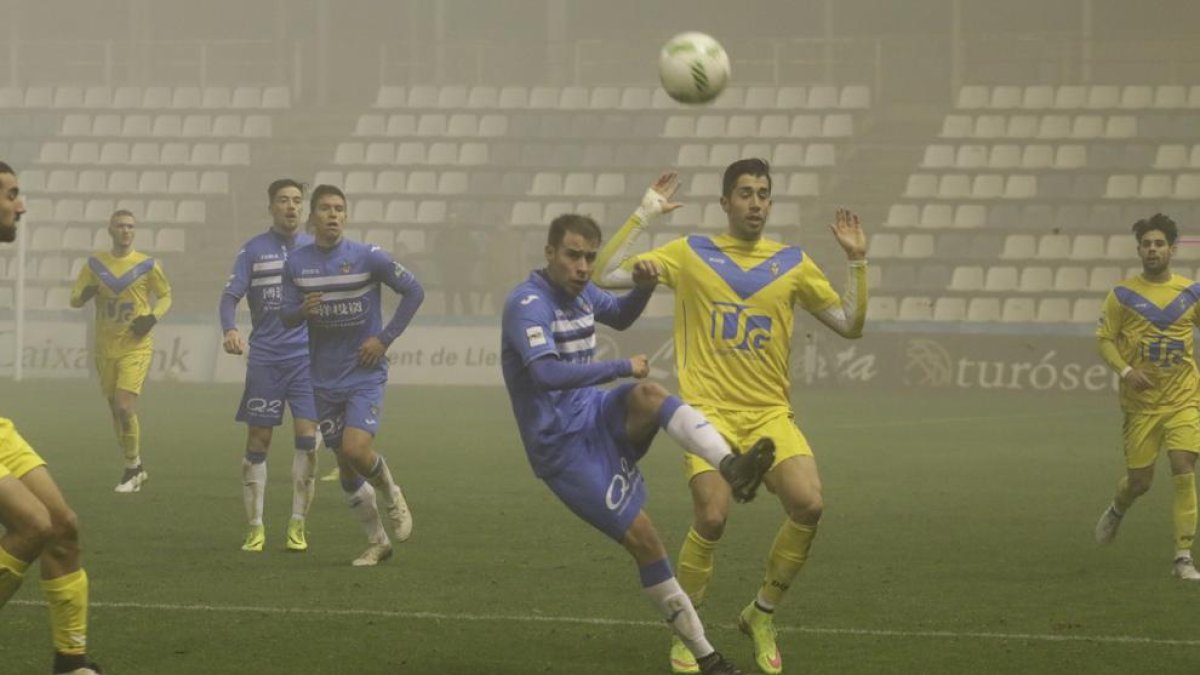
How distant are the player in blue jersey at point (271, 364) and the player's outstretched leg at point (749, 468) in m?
5.48

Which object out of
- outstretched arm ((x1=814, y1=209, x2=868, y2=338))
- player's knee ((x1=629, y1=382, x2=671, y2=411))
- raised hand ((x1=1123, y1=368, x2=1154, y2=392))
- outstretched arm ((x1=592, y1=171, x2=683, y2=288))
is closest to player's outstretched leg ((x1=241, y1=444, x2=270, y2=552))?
outstretched arm ((x1=592, y1=171, x2=683, y2=288))

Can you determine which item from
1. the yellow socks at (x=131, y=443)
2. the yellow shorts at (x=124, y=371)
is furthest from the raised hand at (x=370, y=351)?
the yellow shorts at (x=124, y=371)

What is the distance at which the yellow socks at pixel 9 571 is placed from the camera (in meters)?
7.70

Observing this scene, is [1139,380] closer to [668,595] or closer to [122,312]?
[668,595]

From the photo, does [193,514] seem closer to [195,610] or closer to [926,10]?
[195,610]

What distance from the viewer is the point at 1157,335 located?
12.4 m

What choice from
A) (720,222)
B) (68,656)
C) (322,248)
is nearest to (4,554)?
(68,656)

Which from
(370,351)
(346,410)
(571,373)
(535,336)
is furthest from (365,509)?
(571,373)

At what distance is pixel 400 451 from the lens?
2044 centimetres

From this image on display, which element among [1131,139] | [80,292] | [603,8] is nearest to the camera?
[80,292]

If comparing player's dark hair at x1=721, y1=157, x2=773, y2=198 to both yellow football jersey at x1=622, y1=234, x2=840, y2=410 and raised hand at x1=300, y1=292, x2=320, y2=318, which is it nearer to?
yellow football jersey at x1=622, y1=234, x2=840, y2=410

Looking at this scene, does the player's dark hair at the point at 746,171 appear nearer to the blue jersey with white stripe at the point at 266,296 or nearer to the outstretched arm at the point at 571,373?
the outstretched arm at the point at 571,373

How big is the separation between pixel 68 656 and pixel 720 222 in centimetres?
3129

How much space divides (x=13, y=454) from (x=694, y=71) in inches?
161
